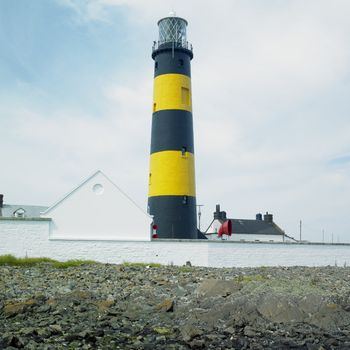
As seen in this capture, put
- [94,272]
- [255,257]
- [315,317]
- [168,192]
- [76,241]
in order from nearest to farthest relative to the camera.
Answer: [315,317] < [94,272] < [76,241] < [255,257] < [168,192]

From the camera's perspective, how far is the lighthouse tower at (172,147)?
23938 millimetres

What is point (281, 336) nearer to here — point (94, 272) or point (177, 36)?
point (94, 272)

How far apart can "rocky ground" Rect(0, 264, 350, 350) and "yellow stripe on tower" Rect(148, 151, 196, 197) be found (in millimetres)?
11915

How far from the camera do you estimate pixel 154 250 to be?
20234 millimetres

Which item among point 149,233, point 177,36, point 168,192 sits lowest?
point 149,233

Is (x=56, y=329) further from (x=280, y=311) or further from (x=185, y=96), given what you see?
(x=185, y=96)

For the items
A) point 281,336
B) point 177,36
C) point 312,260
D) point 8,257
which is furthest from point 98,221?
point 281,336

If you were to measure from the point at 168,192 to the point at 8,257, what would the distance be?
336 inches

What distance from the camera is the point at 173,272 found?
15.4 m

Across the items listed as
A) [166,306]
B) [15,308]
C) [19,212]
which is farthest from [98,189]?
[19,212]

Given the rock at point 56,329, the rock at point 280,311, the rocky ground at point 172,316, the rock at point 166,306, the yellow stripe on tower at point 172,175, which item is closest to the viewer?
the rocky ground at point 172,316

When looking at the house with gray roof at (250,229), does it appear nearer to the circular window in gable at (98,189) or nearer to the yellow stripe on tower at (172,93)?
the yellow stripe on tower at (172,93)

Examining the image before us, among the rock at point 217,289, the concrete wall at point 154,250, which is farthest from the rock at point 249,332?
the concrete wall at point 154,250

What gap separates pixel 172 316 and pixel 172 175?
15341mm
